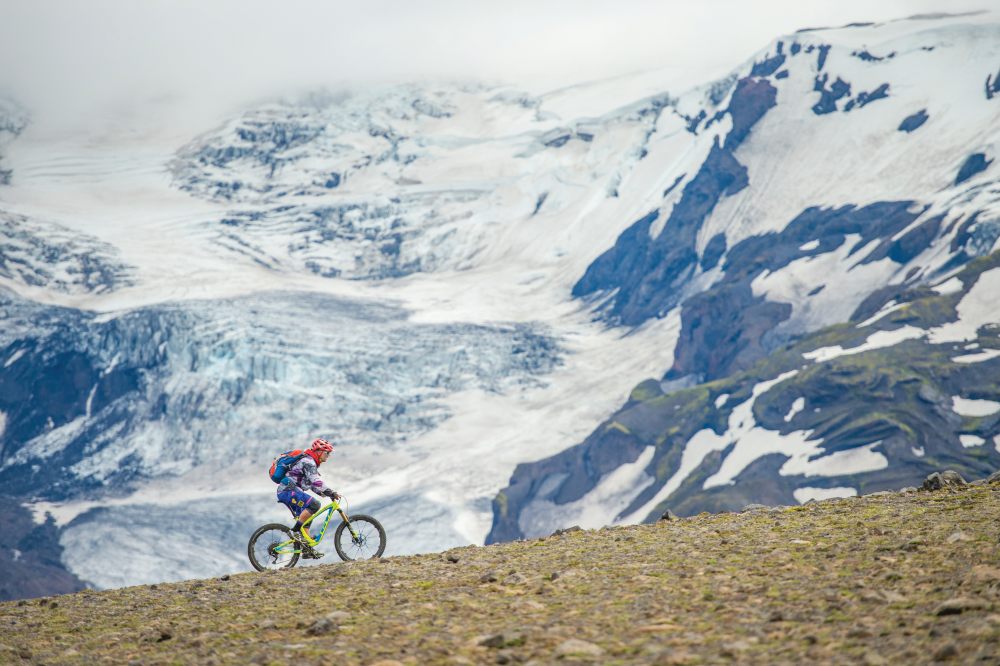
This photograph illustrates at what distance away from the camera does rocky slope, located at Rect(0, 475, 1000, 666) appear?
50.3ft

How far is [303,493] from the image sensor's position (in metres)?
26.5

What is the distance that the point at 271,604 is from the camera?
2128 centimetres

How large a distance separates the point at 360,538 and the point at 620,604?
10431 mm

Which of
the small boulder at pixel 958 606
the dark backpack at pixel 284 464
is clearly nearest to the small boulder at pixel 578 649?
the small boulder at pixel 958 606

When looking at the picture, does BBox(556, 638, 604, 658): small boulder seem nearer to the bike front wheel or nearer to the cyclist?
the cyclist

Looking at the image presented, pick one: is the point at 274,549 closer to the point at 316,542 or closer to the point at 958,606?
the point at 316,542

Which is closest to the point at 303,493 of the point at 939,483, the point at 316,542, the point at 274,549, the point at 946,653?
the point at 316,542

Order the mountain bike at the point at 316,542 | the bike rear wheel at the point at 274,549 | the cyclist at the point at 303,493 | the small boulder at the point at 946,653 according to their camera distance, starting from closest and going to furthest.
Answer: the small boulder at the point at 946,653 < the cyclist at the point at 303,493 < the mountain bike at the point at 316,542 < the bike rear wheel at the point at 274,549

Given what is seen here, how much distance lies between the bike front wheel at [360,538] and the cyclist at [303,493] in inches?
34.3

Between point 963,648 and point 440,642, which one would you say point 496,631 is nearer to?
point 440,642

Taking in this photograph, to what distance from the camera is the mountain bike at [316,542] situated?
26.6m

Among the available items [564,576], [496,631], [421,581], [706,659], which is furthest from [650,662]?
[421,581]

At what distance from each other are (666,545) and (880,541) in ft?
13.5

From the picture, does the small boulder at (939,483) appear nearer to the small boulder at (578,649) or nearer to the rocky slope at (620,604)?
the rocky slope at (620,604)
